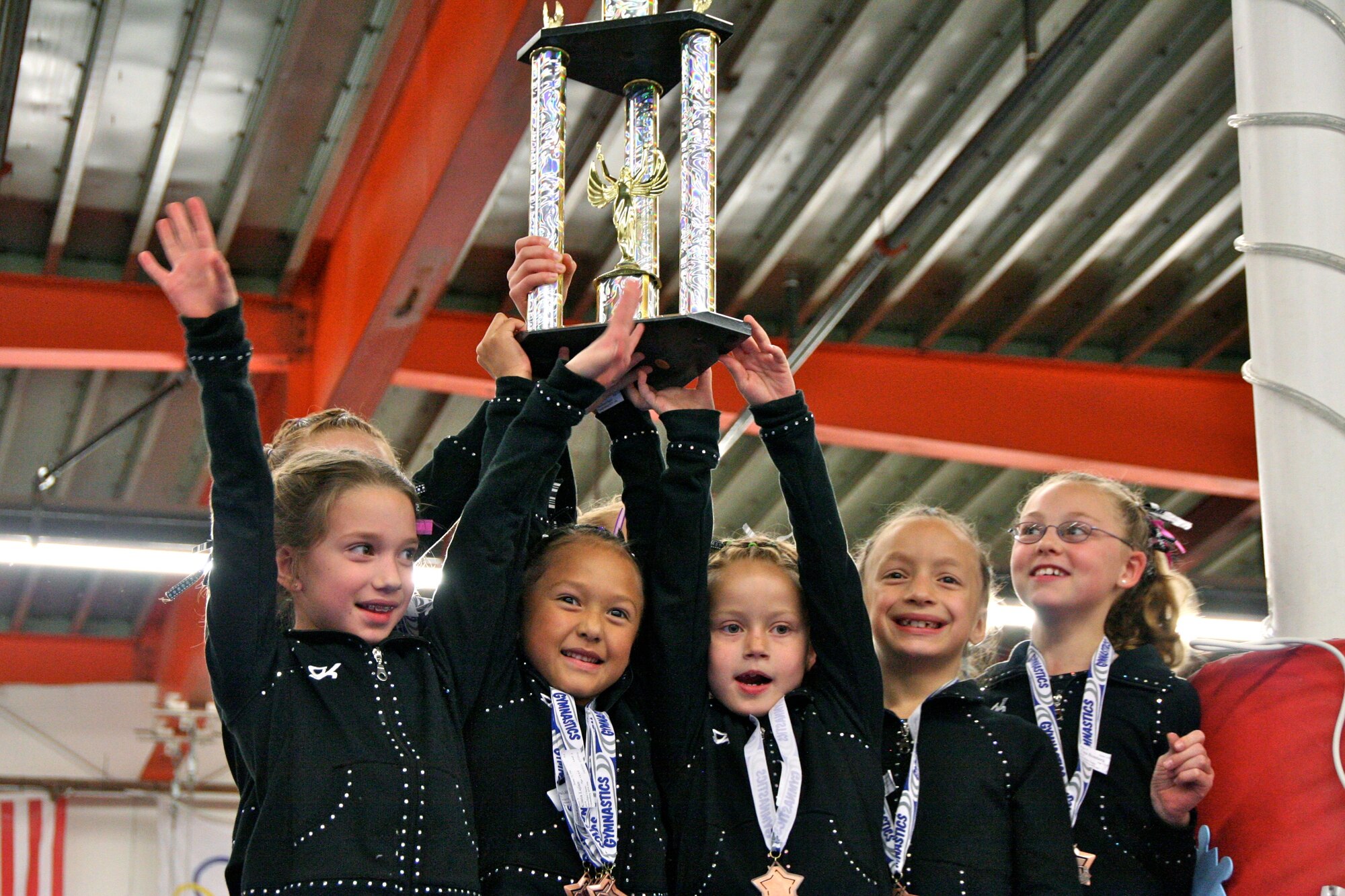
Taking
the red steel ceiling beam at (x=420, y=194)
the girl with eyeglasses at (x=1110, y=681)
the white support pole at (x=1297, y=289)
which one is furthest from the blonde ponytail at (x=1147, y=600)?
the red steel ceiling beam at (x=420, y=194)

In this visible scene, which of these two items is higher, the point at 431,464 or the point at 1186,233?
the point at 1186,233

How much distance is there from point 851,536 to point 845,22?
512 centimetres

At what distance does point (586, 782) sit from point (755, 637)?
43 centimetres

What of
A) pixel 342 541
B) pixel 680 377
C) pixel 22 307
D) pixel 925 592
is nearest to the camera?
pixel 342 541

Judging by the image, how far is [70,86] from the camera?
6.04 m

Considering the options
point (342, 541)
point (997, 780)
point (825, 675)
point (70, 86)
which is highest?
point (70, 86)

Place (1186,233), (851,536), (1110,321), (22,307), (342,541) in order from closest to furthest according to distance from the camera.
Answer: (342,541) → (22,307) → (1186,233) → (1110,321) → (851,536)

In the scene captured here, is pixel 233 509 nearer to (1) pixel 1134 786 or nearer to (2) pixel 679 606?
(2) pixel 679 606

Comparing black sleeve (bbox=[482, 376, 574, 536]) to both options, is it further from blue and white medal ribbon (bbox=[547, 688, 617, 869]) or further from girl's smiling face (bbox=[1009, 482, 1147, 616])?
girl's smiling face (bbox=[1009, 482, 1147, 616])

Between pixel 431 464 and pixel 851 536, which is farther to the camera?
pixel 851 536

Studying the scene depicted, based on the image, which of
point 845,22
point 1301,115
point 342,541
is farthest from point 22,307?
point 1301,115

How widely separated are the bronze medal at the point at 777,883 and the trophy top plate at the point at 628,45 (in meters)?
1.32

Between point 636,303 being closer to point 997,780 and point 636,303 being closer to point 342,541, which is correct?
point 342,541

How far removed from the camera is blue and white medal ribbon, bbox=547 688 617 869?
234 centimetres
